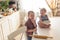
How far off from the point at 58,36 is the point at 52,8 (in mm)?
2756

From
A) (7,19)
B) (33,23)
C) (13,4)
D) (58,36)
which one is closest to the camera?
(58,36)

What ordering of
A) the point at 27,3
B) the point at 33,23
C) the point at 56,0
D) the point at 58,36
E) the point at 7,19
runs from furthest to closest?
1. the point at 27,3
2. the point at 56,0
3. the point at 7,19
4. the point at 33,23
5. the point at 58,36

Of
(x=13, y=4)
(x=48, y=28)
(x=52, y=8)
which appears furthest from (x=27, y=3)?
(x=48, y=28)

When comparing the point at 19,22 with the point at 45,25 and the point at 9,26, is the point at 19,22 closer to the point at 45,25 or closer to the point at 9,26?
the point at 9,26

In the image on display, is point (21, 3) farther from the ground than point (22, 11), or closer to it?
farther from the ground

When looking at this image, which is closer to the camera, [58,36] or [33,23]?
[58,36]

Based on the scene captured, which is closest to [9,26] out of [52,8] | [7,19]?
[7,19]

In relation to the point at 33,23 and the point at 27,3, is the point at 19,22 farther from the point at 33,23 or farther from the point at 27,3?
the point at 33,23

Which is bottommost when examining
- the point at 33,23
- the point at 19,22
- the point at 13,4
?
the point at 19,22

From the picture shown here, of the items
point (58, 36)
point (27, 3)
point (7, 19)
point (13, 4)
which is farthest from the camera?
point (27, 3)

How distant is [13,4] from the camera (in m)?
3.88

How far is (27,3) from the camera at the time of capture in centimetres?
416

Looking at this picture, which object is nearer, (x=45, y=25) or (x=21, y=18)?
(x=45, y=25)

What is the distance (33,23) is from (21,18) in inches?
118
